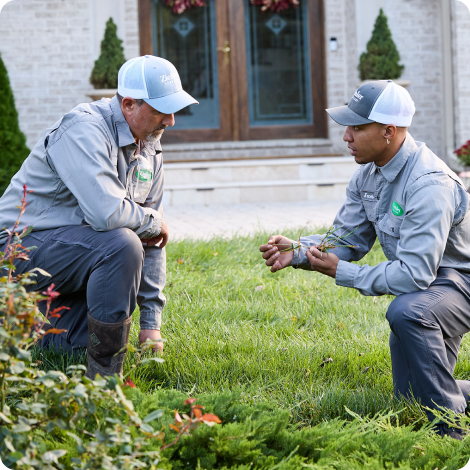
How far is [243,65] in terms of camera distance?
10375mm

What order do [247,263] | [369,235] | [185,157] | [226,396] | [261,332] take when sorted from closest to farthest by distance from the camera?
[226,396] < [369,235] < [261,332] < [247,263] < [185,157]

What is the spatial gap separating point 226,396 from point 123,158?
1.30 meters

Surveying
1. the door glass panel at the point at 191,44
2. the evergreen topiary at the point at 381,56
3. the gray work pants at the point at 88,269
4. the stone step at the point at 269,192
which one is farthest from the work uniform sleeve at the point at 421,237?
the door glass panel at the point at 191,44

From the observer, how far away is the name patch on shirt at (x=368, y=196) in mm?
2797

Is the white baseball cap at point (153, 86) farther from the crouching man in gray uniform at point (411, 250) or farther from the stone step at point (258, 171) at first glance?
the stone step at point (258, 171)

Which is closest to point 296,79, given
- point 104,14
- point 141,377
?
point 104,14

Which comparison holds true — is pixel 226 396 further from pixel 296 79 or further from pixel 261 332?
pixel 296 79

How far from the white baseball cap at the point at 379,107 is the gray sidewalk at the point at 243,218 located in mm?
3177

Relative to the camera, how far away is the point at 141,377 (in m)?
2.69

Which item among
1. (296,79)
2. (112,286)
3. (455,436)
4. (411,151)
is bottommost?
(455,436)

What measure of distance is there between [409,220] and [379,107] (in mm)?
509

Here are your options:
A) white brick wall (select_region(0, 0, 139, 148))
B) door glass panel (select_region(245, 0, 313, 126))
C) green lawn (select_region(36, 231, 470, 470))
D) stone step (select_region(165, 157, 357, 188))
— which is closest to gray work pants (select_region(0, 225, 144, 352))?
green lawn (select_region(36, 231, 470, 470))

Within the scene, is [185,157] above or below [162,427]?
above

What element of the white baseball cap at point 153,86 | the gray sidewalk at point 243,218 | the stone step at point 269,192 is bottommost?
the gray sidewalk at point 243,218
